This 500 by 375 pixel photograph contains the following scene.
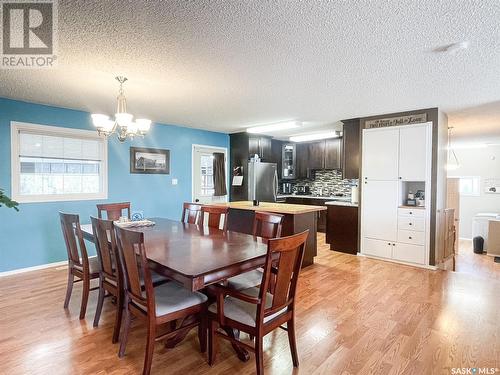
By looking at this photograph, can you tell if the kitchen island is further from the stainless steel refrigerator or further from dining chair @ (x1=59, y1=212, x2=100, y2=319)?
dining chair @ (x1=59, y1=212, x2=100, y2=319)

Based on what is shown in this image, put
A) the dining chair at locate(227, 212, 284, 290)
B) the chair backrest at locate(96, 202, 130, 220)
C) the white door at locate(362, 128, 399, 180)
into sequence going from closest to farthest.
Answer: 1. the dining chair at locate(227, 212, 284, 290)
2. the chair backrest at locate(96, 202, 130, 220)
3. the white door at locate(362, 128, 399, 180)

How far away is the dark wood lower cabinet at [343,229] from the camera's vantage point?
4898mm

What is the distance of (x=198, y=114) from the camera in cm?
462

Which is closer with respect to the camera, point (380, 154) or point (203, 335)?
point (203, 335)

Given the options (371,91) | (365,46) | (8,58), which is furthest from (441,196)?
(8,58)

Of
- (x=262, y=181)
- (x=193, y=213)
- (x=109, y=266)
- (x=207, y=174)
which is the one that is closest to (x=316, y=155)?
(x=262, y=181)

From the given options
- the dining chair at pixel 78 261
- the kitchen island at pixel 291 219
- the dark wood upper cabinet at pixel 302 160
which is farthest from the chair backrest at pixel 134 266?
the dark wood upper cabinet at pixel 302 160

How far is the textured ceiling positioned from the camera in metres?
1.78

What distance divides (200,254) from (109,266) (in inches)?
35.7

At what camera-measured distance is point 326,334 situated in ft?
7.73

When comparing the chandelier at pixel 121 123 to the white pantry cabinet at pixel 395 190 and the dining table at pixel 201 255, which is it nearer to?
the dining table at pixel 201 255

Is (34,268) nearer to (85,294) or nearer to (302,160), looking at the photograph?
(85,294)

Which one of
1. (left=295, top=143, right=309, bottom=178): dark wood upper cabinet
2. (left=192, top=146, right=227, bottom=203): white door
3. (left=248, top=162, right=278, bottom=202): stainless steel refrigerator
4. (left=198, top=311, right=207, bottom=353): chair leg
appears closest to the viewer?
(left=198, top=311, right=207, bottom=353): chair leg

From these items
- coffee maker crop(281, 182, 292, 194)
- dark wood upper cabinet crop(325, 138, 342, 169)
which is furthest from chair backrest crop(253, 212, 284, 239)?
coffee maker crop(281, 182, 292, 194)
